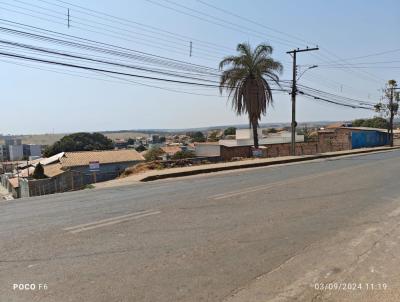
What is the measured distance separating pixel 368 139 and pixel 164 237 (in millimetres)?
58967

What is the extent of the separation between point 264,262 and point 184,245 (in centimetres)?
139

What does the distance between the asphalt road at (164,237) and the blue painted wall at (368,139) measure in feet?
147

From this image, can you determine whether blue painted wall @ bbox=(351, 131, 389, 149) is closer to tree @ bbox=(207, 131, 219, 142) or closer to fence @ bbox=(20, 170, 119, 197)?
tree @ bbox=(207, 131, 219, 142)

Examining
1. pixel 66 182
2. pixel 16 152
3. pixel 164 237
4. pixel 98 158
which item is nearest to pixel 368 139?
pixel 98 158

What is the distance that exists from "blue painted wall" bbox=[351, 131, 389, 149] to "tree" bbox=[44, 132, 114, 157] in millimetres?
58689

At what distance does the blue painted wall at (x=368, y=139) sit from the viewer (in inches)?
2224

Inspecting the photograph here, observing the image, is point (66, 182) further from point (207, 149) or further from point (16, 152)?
point (16, 152)

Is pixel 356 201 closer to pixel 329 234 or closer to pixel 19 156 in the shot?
pixel 329 234

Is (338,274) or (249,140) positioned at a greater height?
(338,274)

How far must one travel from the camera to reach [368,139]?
61438mm

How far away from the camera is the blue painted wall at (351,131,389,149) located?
56500 mm

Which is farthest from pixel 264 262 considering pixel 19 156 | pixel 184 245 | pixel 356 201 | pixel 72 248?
pixel 19 156

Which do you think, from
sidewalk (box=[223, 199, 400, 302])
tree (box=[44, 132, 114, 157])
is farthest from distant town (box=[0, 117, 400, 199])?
sidewalk (box=[223, 199, 400, 302])

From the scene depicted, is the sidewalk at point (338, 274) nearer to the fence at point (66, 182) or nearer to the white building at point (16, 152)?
the fence at point (66, 182)
